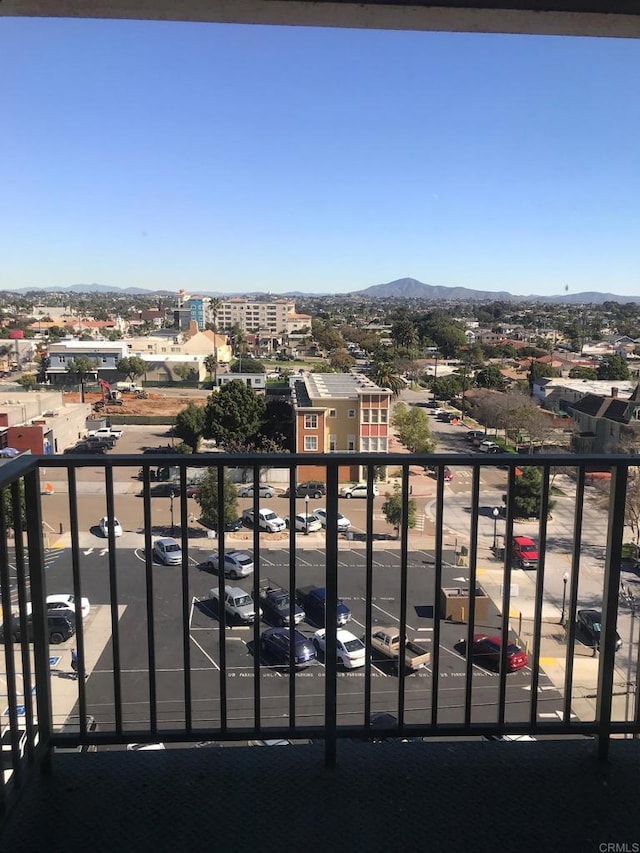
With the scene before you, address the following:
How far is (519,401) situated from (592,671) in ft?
77.2

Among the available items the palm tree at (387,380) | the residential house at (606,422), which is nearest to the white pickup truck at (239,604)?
the residential house at (606,422)

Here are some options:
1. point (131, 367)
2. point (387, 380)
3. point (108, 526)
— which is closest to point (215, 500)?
point (108, 526)

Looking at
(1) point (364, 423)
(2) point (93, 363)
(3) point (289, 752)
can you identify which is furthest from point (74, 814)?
(2) point (93, 363)

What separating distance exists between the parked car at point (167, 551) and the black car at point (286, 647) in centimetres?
31

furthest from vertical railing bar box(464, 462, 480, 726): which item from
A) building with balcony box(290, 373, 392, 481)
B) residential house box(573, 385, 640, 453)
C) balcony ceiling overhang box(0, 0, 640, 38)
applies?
building with balcony box(290, 373, 392, 481)

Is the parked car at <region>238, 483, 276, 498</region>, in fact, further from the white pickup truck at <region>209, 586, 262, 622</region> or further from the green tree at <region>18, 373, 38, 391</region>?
the green tree at <region>18, 373, 38, 391</region>

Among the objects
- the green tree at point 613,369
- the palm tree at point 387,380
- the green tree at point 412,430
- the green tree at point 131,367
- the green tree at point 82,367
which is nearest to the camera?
the green tree at point 412,430

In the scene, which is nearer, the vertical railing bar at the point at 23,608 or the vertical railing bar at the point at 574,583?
the vertical railing bar at the point at 23,608

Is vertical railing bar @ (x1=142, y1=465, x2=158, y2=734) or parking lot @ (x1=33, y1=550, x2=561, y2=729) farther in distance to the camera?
parking lot @ (x1=33, y1=550, x2=561, y2=729)

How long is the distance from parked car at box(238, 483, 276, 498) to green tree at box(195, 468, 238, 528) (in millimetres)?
35

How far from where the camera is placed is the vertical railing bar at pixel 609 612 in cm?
132

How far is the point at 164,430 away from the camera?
27391 millimetres

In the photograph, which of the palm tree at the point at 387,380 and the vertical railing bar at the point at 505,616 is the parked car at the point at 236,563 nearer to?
the vertical railing bar at the point at 505,616

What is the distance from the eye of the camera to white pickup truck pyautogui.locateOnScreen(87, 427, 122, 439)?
24233mm
